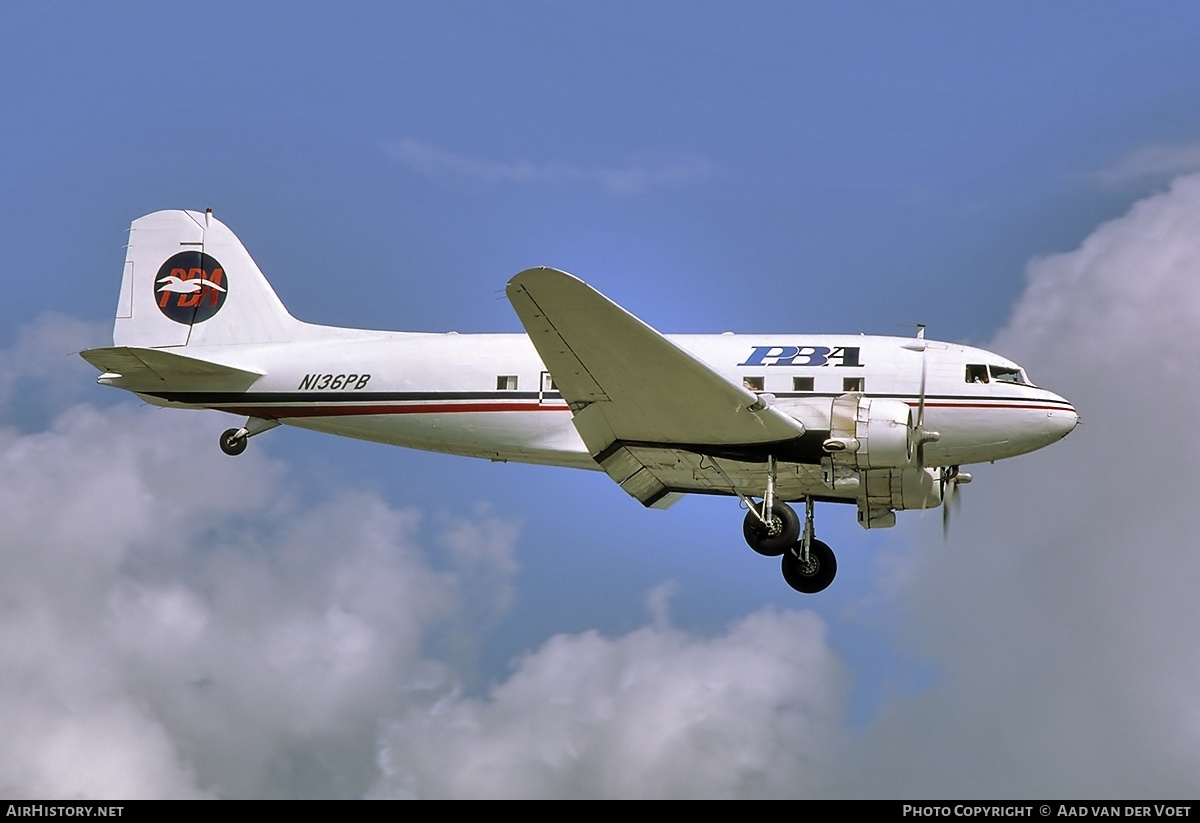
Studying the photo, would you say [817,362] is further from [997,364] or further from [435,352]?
[435,352]

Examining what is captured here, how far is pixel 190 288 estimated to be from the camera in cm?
3103

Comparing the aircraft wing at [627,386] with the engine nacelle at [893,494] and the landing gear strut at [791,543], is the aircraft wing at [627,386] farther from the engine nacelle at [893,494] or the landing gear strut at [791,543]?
the engine nacelle at [893,494]

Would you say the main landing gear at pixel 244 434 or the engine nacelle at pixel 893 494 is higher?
the main landing gear at pixel 244 434

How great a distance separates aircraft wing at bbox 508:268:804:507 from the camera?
919 inches

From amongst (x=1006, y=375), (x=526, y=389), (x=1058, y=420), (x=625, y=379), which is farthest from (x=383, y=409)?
(x=1058, y=420)

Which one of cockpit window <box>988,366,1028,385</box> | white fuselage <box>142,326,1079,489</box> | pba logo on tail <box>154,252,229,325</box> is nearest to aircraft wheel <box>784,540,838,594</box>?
white fuselage <box>142,326,1079,489</box>

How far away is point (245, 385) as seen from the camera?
29000 millimetres

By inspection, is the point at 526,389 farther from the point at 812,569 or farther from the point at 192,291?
the point at 192,291

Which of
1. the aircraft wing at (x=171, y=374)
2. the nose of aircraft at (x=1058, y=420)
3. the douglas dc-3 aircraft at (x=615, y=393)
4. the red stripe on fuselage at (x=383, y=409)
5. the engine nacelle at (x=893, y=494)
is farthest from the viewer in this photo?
the aircraft wing at (x=171, y=374)

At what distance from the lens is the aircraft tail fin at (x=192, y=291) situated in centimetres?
3058

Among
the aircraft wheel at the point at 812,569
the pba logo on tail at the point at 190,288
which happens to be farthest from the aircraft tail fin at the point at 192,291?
the aircraft wheel at the point at 812,569

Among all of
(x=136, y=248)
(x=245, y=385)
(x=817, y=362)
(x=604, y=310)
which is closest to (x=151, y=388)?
(x=245, y=385)

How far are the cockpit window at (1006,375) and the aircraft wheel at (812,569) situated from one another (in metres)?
4.20

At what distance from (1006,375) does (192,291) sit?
1566cm
